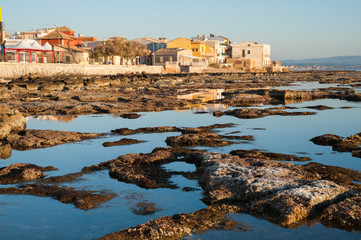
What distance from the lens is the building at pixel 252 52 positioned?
117m

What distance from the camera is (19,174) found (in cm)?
830

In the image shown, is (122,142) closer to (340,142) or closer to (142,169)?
(142,169)

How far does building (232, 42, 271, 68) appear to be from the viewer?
11694cm

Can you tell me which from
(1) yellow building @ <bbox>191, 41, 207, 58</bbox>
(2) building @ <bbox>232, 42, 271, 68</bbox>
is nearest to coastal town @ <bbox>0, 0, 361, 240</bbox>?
(1) yellow building @ <bbox>191, 41, 207, 58</bbox>

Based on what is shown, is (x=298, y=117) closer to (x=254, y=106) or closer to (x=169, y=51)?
(x=254, y=106)

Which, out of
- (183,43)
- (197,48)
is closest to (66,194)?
(197,48)

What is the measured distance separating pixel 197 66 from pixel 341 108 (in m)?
66.8

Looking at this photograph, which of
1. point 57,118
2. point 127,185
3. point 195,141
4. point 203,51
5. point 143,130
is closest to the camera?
point 127,185

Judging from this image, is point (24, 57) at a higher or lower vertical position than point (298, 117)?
higher

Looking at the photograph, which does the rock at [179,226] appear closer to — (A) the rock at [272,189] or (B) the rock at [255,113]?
(A) the rock at [272,189]

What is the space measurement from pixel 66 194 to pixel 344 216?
180 inches

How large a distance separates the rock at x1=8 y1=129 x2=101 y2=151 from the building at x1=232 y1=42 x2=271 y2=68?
10694 centimetres

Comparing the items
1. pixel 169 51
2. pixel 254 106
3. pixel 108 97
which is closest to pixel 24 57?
pixel 169 51

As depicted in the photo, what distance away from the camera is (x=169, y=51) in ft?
297
